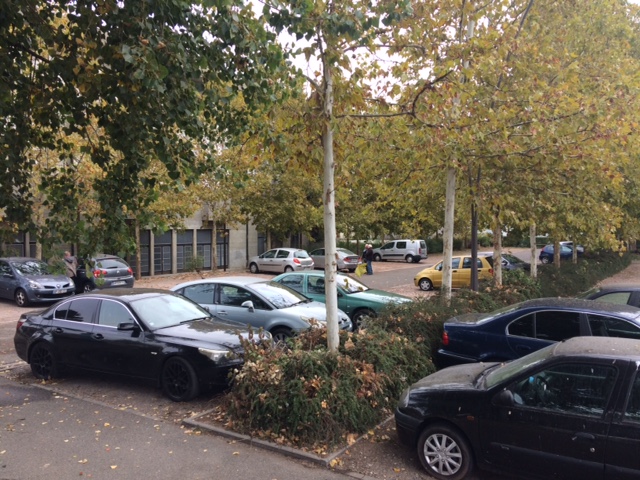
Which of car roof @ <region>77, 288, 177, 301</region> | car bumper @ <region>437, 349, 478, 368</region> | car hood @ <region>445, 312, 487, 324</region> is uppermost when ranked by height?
car roof @ <region>77, 288, 177, 301</region>

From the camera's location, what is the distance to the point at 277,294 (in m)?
9.84

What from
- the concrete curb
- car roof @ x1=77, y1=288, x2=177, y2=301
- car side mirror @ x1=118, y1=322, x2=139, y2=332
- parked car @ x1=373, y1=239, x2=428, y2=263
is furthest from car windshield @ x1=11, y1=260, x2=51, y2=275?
parked car @ x1=373, y1=239, x2=428, y2=263

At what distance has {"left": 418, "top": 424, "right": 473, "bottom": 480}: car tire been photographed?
15.4ft

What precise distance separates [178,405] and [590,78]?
37.1 feet

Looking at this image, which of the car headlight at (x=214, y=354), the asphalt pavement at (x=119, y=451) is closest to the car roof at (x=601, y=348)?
the asphalt pavement at (x=119, y=451)

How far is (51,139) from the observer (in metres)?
6.09

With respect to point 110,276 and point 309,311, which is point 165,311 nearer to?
point 309,311

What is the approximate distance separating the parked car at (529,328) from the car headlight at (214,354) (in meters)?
3.17

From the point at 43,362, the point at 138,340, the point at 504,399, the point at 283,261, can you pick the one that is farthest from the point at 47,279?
the point at 504,399

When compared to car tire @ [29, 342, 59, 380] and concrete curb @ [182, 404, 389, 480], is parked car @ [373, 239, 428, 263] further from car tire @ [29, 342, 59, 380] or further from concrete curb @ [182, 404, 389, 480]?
concrete curb @ [182, 404, 389, 480]

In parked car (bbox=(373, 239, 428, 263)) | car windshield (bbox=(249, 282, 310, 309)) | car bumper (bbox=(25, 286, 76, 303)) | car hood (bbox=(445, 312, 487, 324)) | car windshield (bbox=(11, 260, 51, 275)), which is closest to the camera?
car hood (bbox=(445, 312, 487, 324))

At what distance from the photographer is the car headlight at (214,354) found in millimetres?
6498

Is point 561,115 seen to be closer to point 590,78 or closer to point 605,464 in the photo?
point 590,78

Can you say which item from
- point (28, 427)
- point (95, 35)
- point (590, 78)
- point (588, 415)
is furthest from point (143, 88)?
point (590, 78)
